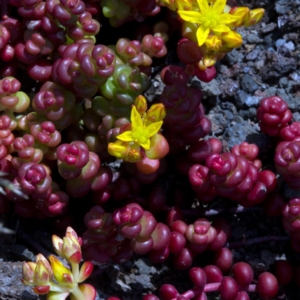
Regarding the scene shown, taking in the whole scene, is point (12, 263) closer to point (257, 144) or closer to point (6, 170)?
point (6, 170)

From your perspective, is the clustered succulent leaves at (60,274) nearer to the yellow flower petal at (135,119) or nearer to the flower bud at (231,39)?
the yellow flower petal at (135,119)

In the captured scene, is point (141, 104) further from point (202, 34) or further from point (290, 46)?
point (290, 46)

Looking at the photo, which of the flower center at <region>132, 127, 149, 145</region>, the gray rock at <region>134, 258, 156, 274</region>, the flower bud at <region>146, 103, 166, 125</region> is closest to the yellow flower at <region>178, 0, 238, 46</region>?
the flower bud at <region>146, 103, 166, 125</region>

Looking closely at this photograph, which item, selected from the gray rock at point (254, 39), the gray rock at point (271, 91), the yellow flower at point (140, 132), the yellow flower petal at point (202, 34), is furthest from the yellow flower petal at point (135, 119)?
the gray rock at point (254, 39)

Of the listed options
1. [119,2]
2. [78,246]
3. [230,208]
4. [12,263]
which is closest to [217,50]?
[119,2]

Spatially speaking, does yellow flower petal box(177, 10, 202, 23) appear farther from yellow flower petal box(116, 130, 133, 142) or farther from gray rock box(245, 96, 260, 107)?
gray rock box(245, 96, 260, 107)

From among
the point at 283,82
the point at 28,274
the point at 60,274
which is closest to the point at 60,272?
the point at 60,274

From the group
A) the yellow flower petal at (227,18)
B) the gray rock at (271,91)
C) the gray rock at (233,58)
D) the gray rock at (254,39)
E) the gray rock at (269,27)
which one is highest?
the yellow flower petal at (227,18)
